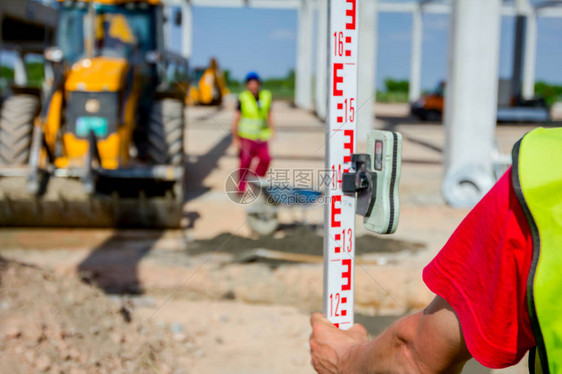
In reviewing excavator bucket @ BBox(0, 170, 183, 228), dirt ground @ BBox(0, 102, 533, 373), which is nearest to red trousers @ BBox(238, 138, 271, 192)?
dirt ground @ BBox(0, 102, 533, 373)

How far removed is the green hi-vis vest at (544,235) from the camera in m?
0.89

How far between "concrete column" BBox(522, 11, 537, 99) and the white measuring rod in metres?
31.2

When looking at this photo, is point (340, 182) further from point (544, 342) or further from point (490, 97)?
point (490, 97)

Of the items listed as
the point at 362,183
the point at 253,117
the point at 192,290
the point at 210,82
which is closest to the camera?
the point at 362,183

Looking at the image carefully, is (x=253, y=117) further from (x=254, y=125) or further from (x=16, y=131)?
(x=16, y=131)

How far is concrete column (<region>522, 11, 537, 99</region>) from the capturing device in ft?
99.6

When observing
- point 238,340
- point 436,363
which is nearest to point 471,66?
point 238,340

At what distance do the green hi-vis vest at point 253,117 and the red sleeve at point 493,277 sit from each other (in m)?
6.16

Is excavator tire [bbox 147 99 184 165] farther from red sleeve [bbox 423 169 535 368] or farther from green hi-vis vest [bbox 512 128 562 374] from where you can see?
green hi-vis vest [bbox 512 128 562 374]

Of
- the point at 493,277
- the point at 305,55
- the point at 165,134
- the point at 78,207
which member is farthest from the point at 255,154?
the point at 305,55

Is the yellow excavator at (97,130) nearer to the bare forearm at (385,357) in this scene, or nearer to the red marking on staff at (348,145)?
the red marking on staff at (348,145)

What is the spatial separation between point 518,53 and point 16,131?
27.4m

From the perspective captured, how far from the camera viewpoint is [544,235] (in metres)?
0.90

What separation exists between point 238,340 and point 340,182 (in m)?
2.23
